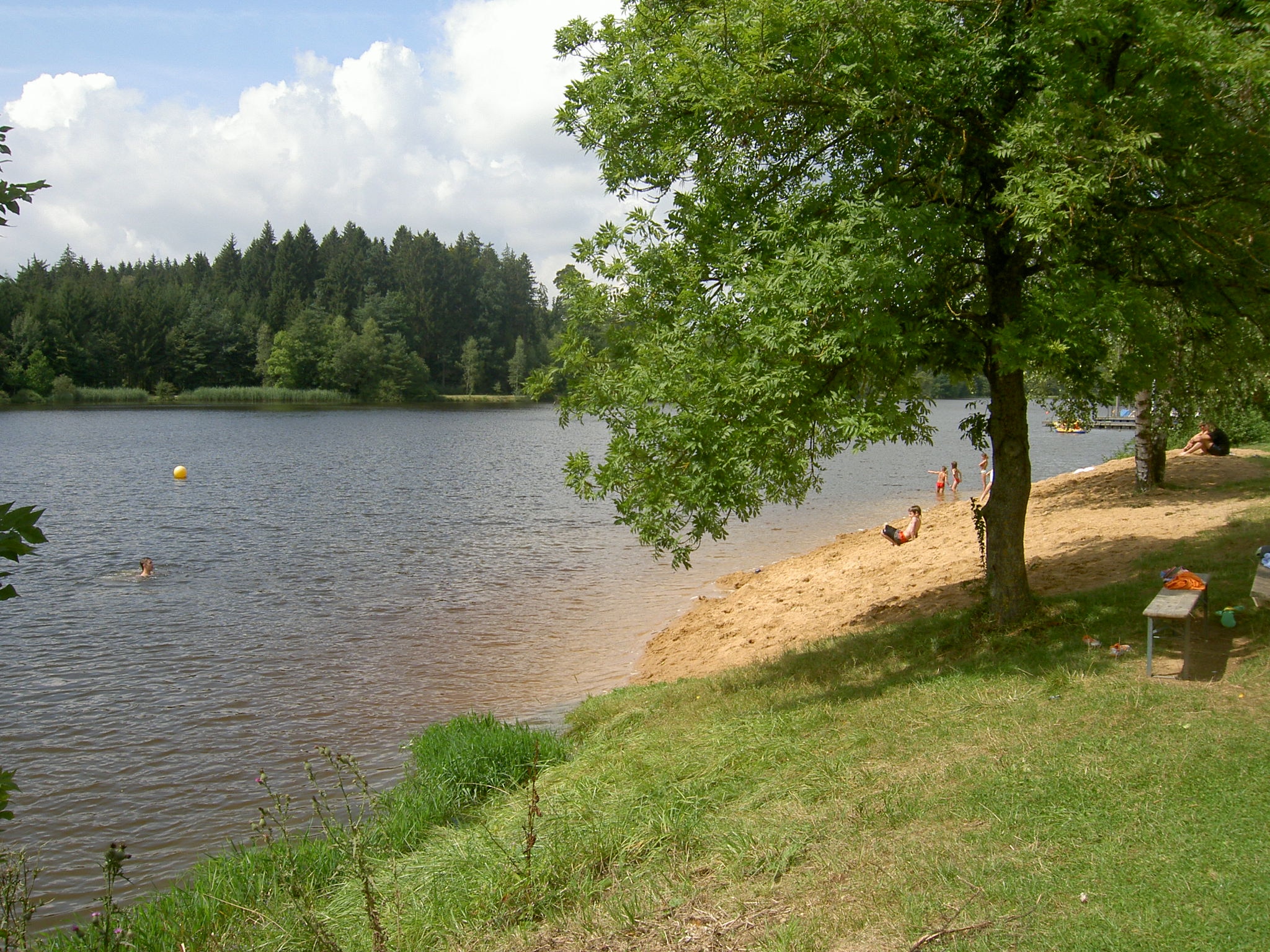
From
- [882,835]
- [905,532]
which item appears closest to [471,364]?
[905,532]

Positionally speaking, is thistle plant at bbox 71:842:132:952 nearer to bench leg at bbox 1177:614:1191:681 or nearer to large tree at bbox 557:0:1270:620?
large tree at bbox 557:0:1270:620

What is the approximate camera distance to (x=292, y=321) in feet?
361

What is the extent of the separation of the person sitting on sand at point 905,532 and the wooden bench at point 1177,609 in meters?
10.1

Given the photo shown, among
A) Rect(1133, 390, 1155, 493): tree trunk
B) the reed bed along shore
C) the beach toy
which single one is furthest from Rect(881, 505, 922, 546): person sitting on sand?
the beach toy

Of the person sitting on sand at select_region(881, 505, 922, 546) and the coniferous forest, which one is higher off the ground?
the coniferous forest

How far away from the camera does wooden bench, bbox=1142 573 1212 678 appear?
25.0 feet

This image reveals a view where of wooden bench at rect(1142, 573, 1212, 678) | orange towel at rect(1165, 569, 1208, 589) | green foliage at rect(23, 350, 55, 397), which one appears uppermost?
green foliage at rect(23, 350, 55, 397)

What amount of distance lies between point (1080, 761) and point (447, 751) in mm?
5568

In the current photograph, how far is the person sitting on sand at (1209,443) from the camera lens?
20672 millimetres

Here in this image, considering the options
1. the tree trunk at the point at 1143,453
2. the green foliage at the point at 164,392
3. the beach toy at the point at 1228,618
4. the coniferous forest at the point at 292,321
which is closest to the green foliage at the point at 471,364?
the coniferous forest at the point at 292,321

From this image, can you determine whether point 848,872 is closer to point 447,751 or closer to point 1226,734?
point 1226,734

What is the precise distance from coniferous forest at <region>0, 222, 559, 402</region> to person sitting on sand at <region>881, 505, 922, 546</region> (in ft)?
298

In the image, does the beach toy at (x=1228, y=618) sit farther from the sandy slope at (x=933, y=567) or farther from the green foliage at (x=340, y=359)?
the green foliage at (x=340, y=359)

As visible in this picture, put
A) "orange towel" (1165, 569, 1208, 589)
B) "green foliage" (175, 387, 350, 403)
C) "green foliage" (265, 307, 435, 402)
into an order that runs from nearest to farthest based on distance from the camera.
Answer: "orange towel" (1165, 569, 1208, 589) → "green foliage" (175, 387, 350, 403) → "green foliage" (265, 307, 435, 402)
